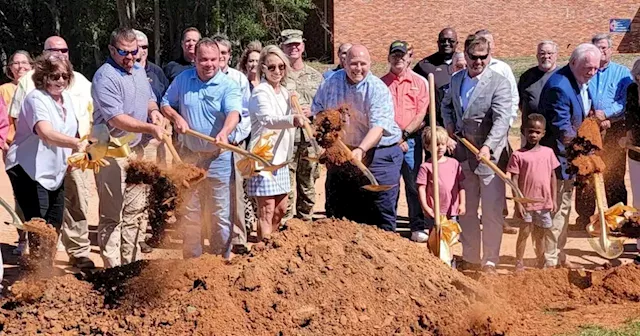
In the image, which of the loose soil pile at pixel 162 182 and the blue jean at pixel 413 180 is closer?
the loose soil pile at pixel 162 182

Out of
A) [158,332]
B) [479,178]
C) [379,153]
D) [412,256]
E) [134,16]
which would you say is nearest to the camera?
[158,332]

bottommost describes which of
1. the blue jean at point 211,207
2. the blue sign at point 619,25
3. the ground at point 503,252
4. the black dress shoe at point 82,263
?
the ground at point 503,252

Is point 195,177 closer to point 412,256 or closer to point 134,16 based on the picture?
point 412,256

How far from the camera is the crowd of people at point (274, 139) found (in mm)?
7387

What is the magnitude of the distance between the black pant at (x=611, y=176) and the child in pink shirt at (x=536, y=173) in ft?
3.93

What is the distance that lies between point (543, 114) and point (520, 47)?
25.2 metres

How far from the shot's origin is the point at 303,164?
391 inches

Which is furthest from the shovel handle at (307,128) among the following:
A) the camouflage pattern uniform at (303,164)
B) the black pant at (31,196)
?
the black pant at (31,196)

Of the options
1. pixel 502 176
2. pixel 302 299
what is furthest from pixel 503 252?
pixel 302 299

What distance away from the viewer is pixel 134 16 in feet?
107

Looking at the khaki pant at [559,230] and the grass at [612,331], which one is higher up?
the khaki pant at [559,230]

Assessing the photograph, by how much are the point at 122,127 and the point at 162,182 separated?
712 mm

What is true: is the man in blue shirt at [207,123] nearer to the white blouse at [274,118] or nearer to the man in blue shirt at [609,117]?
the white blouse at [274,118]

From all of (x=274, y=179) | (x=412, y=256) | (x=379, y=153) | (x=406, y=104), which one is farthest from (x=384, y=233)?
(x=406, y=104)
